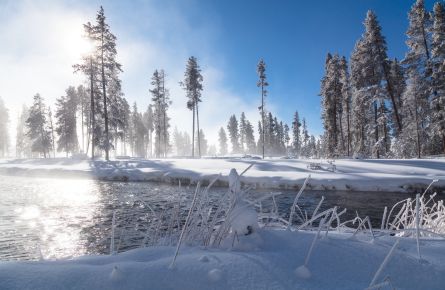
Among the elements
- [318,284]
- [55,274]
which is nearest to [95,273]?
[55,274]

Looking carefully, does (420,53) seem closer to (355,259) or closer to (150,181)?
(150,181)

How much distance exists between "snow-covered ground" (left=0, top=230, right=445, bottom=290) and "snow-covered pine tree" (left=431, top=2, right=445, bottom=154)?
28.1 m

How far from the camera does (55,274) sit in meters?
1.43

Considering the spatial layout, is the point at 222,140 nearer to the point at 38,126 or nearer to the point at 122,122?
the point at 38,126

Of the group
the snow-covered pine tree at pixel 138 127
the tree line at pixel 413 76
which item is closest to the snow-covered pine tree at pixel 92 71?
the tree line at pixel 413 76

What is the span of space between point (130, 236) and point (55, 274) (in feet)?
18.9

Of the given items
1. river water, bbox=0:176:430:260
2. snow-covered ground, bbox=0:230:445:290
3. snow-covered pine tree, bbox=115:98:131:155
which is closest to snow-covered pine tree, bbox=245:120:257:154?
snow-covered pine tree, bbox=115:98:131:155

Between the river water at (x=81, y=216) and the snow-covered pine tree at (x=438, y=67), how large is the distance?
51.4ft

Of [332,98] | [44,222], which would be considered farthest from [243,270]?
[332,98]

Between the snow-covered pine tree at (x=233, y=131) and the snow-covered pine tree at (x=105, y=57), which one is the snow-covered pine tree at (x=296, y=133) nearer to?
the snow-covered pine tree at (x=233, y=131)

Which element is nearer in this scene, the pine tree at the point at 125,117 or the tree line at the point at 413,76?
the tree line at the point at 413,76

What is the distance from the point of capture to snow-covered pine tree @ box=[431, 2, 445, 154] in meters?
23.6

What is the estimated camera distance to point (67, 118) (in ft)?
173

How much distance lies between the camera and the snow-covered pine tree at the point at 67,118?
170 ft
